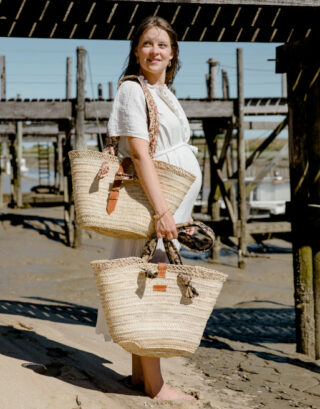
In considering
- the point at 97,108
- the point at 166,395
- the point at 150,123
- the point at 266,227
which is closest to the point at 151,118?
the point at 150,123

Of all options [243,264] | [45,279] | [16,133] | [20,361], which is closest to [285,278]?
[243,264]

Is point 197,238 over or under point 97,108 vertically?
under

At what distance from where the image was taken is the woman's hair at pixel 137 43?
3.15 metres

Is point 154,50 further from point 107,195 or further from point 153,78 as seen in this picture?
point 107,195

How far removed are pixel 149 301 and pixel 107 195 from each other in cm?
58

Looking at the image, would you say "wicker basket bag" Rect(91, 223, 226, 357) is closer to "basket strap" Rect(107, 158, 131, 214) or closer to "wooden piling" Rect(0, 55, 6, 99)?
"basket strap" Rect(107, 158, 131, 214)

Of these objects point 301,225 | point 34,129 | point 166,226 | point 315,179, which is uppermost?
point 34,129

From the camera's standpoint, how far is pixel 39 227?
14.4 metres

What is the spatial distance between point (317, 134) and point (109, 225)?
2.53 m

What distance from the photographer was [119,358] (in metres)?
4.29

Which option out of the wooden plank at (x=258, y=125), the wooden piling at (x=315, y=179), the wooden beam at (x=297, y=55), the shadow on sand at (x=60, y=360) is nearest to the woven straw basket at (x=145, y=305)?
the shadow on sand at (x=60, y=360)

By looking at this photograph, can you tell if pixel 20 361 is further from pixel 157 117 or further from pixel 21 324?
pixel 157 117

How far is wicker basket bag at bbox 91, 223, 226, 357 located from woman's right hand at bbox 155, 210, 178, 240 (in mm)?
131

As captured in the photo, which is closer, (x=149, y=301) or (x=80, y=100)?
(x=149, y=301)
